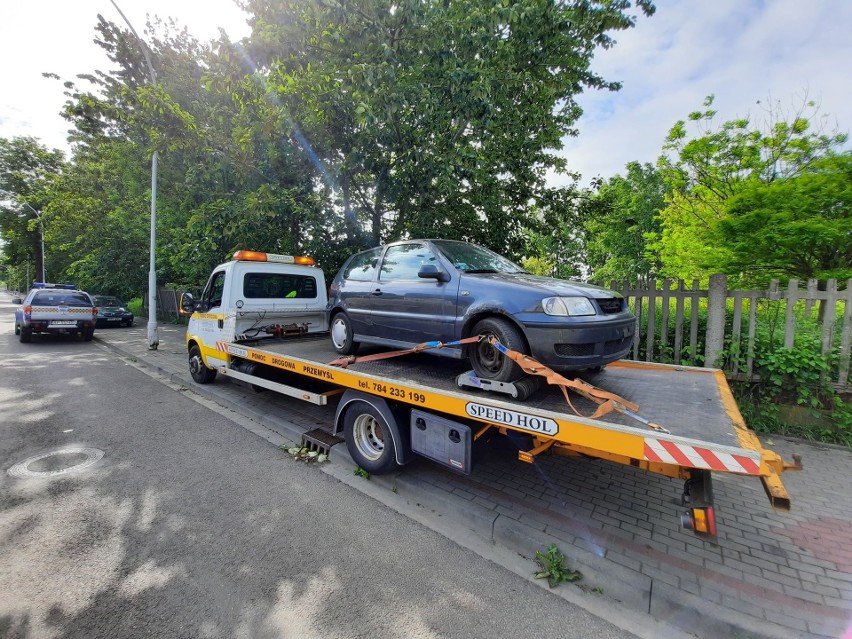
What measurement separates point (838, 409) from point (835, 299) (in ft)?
4.56

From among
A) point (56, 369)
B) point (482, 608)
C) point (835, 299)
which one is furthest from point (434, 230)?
point (56, 369)

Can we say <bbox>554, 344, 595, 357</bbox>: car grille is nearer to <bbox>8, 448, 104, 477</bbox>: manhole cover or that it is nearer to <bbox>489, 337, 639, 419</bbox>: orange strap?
<bbox>489, 337, 639, 419</bbox>: orange strap

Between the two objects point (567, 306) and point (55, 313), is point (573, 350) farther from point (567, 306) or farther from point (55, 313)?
point (55, 313)

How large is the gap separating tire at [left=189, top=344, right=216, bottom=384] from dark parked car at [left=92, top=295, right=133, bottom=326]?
1416 cm

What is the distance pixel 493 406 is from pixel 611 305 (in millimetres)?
1451

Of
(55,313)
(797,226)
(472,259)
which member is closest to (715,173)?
(797,226)

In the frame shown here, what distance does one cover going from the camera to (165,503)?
11.7 ft

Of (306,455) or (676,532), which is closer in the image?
(676,532)

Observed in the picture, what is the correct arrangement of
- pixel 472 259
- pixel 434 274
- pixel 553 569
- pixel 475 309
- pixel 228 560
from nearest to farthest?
pixel 553 569
pixel 228 560
pixel 475 309
pixel 434 274
pixel 472 259

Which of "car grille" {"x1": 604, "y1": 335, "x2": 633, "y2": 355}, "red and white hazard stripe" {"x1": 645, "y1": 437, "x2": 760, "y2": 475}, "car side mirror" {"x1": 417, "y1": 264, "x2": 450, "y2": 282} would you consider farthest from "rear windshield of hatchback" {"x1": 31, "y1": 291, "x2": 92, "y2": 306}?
"red and white hazard stripe" {"x1": 645, "y1": 437, "x2": 760, "y2": 475}

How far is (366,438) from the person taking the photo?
168 inches

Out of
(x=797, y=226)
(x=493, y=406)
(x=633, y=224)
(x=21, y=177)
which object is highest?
(x=21, y=177)

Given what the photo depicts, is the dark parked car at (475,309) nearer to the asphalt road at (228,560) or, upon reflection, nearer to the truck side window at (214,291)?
the asphalt road at (228,560)

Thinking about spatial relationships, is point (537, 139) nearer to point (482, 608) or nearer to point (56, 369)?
point (482, 608)
